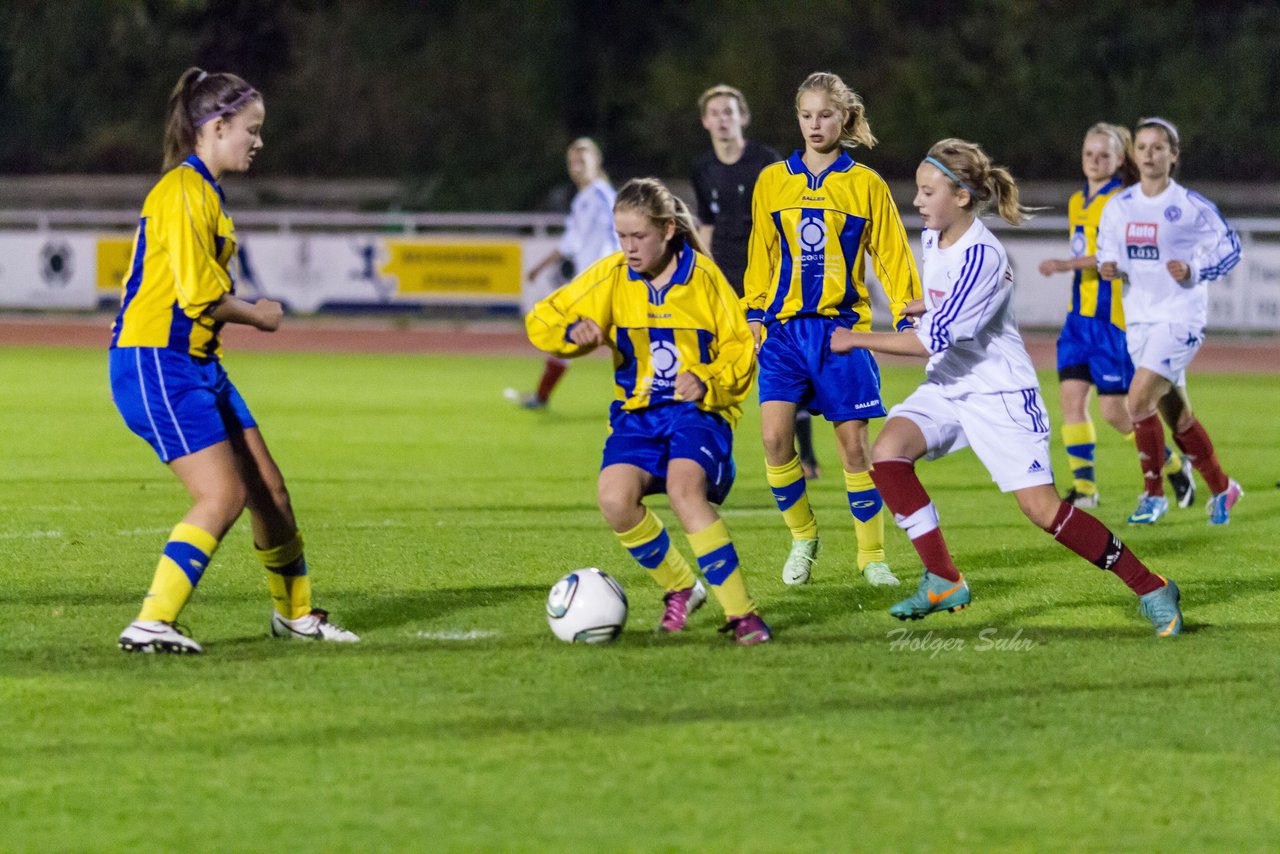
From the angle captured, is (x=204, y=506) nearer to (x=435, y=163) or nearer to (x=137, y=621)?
(x=137, y=621)

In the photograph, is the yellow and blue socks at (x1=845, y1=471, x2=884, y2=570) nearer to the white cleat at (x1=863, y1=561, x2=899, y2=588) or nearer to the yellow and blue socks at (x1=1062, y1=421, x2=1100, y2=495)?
the white cleat at (x1=863, y1=561, x2=899, y2=588)

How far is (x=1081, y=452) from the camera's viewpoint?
920 centimetres

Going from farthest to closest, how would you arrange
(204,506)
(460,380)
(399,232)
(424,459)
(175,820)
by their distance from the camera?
(399,232) < (460,380) < (424,459) < (204,506) < (175,820)

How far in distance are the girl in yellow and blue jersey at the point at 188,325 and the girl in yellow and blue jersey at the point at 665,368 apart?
3.41 feet

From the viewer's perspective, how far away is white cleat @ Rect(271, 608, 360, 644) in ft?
18.4

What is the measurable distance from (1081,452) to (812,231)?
3041 millimetres

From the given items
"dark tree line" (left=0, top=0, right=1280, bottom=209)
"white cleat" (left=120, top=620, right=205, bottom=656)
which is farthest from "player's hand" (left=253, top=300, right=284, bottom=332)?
"dark tree line" (left=0, top=0, right=1280, bottom=209)

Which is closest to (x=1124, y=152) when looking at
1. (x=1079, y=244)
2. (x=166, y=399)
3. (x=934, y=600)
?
(x=1079, y=244)

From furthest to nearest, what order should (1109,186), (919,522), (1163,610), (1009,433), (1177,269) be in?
1. (1109,186)
2. (1177,269)
3. (919,522)
4. (1009,433)
5. (1163,610)

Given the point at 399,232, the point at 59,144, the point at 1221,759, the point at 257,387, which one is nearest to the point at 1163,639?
the point at 1221,759

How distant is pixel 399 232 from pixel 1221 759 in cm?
2056

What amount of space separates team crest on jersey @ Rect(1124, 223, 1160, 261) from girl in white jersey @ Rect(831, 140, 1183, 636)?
283 centimetres

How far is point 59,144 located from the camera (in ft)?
133

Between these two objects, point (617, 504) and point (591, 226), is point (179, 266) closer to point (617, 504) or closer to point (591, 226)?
point (617, 504)
